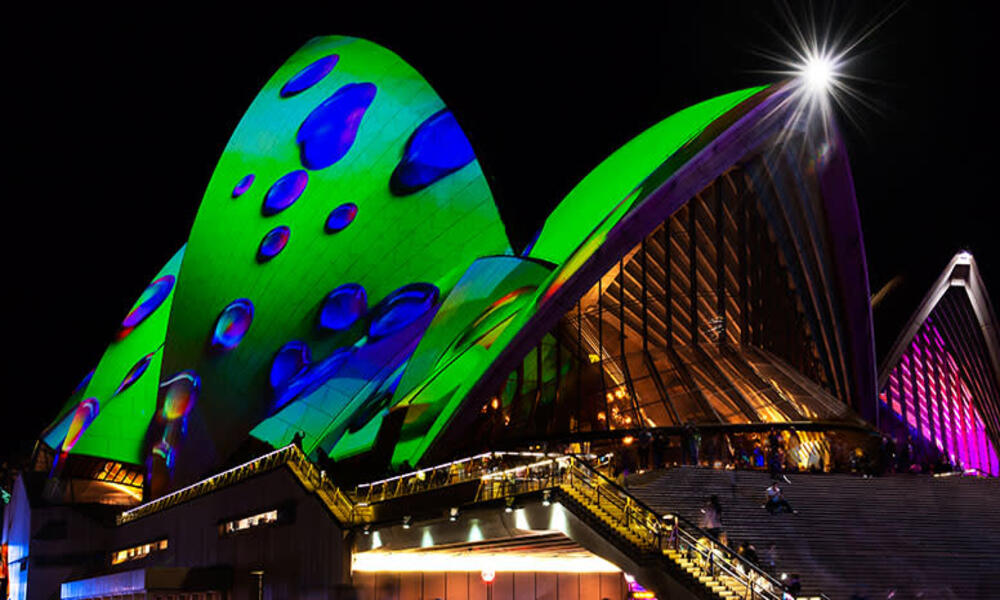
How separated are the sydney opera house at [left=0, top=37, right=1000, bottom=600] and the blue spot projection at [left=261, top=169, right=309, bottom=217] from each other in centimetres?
8

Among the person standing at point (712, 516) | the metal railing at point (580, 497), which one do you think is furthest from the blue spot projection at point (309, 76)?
the person standing at point (712, 516)

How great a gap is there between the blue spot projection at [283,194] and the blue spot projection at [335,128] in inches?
23.7

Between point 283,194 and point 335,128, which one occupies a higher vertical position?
point 335,128

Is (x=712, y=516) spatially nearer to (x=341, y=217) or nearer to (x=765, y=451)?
(x=765, y=451)

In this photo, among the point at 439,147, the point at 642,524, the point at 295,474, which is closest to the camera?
the point at 642,524

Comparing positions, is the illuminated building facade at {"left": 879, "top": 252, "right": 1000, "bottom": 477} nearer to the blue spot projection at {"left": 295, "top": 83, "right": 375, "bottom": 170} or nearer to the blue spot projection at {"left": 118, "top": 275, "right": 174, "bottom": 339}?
the blue spot projection at {"left": 295, "top": 83, "right": 375, "bottom": 170}

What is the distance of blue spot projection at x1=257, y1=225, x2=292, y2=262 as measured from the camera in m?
31.7

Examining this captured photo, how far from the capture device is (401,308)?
30547 millimetres

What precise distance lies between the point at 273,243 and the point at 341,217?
6.71 ft

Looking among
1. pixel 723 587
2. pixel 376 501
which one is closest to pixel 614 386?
pixel 376 501

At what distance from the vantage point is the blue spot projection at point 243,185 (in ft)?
107

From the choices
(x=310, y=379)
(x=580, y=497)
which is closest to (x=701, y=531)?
(x=580, y=497)

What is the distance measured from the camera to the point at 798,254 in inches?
1257

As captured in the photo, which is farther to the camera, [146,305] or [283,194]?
[146,305]
